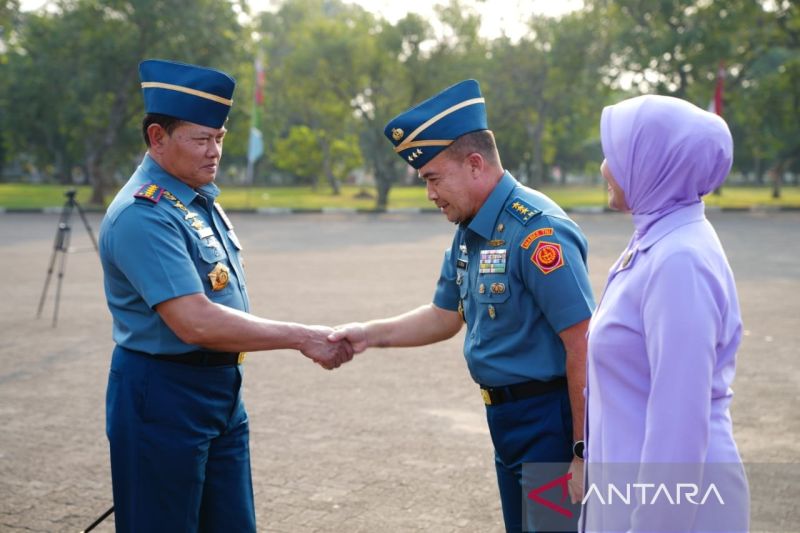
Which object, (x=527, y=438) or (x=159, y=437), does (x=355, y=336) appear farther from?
(x=527, y=438)

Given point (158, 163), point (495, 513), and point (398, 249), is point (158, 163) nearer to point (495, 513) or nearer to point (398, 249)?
point (495, 513)

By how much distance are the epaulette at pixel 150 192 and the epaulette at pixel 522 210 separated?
1.22 meters

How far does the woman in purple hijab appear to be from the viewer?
1.99m

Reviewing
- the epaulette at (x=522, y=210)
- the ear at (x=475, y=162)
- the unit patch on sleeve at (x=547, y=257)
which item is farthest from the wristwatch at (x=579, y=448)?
the ear at (x=475, y=162)

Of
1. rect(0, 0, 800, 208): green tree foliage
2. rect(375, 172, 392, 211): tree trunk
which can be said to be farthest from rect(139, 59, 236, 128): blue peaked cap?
rect(375, 172, 392, 211): tree trunk

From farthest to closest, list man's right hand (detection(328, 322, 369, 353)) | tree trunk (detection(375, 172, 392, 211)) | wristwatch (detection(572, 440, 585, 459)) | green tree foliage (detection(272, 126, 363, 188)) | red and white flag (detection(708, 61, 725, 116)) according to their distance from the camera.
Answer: green tree foliage (detection(272, 126, 363, 188)) < tree trunk (detection(375, 172, 392, 211)) < red and white flag (detection(708, 61, 725, 116)) < man's right hand (detection(328, 322, 369, 353)) < wristwatch (detection(572, 440, 585, 459))

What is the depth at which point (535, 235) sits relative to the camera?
2842 millimetres

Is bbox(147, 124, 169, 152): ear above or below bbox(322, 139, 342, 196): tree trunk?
above

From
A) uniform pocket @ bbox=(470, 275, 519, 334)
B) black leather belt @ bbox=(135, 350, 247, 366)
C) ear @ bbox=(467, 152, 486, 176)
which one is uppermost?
ear @ bbox=(467, 152, 486, 176)

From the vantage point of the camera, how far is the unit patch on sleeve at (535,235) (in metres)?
2.83

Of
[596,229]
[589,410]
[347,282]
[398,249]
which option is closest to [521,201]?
[589,410]

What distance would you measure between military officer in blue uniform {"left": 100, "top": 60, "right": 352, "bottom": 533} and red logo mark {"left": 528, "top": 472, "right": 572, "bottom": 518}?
1079 millimetres

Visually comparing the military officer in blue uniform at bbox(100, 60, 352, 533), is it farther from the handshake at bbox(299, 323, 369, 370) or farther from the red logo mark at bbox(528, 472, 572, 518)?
the red logo mark at bbox(528, 472, 572, 518)

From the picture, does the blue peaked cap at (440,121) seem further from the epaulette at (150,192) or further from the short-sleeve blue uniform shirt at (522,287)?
the epaulette at (150,192)
